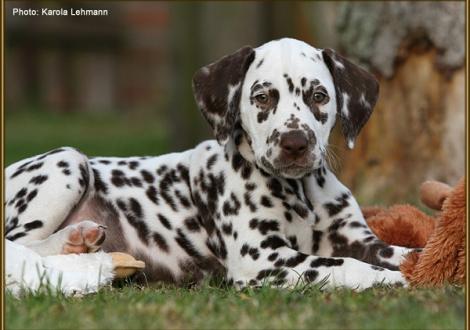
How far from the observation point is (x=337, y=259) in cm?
560

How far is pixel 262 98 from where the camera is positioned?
5.88 meters

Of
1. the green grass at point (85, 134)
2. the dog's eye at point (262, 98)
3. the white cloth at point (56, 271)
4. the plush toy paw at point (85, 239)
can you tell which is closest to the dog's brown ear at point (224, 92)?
the dog's eye at point (262, 98)

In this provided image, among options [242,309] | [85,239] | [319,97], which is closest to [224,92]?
[319,97]

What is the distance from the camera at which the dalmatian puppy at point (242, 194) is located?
18.6 ft

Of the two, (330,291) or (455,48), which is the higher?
(455,48)

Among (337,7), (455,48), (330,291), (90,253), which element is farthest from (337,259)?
(337,7)

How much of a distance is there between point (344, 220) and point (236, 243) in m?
0.80

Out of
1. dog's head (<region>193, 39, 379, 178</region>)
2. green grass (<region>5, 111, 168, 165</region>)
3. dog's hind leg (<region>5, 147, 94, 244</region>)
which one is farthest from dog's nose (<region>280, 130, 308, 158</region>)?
green grass (<region>5, 111, 168, 165</region>)

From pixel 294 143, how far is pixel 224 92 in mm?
783

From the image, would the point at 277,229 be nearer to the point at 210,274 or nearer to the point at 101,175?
the point at 210,274

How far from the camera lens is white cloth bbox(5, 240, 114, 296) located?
5133 millimetres

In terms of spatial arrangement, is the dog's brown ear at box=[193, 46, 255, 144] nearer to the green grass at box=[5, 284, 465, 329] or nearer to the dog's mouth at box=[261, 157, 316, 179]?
the dog's mouth at box=[261, 157, 316, 179]

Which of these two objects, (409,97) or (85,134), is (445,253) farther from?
(85,134)

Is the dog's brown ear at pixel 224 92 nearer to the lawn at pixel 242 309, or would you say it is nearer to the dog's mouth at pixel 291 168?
the dog's mouth at pixel 291 168
